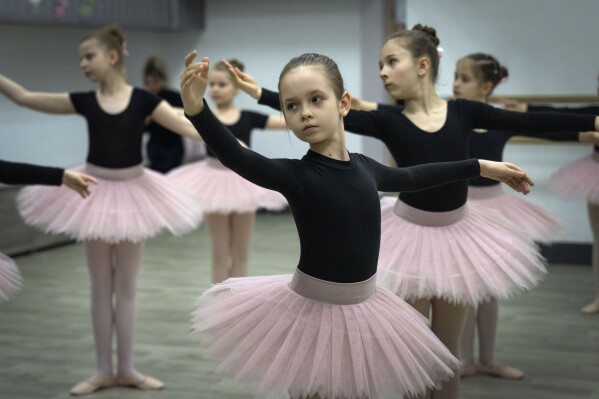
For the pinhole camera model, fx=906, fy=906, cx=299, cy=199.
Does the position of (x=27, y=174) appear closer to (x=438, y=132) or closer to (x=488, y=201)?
(x=438, y=132)

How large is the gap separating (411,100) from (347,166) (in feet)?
2.54

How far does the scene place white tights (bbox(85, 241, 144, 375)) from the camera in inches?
145

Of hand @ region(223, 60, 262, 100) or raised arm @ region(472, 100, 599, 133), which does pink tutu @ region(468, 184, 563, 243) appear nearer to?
raised arm @ region(472, 100, 599, 133)

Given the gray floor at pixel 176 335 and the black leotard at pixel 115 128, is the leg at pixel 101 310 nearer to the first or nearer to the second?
the gray floor at pixel 176 335

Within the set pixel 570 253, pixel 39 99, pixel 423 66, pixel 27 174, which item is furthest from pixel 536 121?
pixel 570 253

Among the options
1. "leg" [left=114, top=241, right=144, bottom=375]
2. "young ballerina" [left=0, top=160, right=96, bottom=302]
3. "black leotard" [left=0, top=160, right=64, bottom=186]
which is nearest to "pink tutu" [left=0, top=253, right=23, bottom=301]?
"young ballerina" [left=0, top=160, right=96, bottom=302]

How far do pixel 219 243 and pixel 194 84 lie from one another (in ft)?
9.08

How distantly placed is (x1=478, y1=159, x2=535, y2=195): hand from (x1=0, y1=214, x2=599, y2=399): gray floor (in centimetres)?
125

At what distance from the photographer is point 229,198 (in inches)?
183

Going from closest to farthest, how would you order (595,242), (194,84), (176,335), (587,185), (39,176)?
(194,84), (39,176), (176,335), (587,185), (595,242)

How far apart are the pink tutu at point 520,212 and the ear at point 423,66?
3.59 ft

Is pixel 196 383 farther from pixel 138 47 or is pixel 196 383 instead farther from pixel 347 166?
pixel 138 47

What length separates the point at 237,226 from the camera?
4.71 metres

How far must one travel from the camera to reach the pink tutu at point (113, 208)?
3.60 meters
